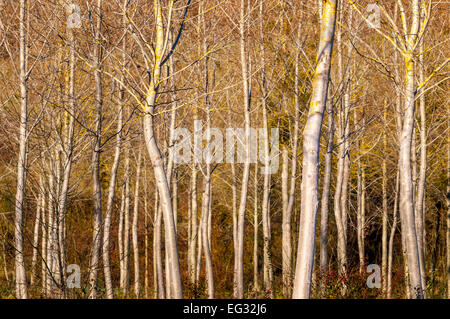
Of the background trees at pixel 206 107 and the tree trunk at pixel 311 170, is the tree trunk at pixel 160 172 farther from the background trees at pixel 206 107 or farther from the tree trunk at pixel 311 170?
the tree trunk at pixel 311 170

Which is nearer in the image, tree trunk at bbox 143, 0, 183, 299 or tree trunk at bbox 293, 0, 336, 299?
tree trunk at bbox 293, 0, 336, 299

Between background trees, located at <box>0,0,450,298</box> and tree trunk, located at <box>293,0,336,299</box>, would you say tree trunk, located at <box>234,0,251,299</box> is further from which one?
tree trunk, located at <box>293,0,336,299</box>

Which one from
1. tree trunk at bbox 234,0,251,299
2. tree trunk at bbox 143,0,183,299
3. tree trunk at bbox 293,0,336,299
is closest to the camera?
tree trunk at bbox 293,0,336,299

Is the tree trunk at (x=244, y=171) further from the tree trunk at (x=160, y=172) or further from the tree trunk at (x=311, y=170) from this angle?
the tree trunk at (x=311, y=170)

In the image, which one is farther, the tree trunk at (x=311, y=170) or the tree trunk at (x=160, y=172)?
the tree trunk at (x=160, y=172)

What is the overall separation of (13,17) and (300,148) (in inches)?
411

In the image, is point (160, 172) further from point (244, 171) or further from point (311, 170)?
point (244, 171)

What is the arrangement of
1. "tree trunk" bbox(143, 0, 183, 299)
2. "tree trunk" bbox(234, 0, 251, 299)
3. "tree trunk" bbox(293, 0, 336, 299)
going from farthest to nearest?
"tree trunk" bbox(234, 0, 251, 299), "tree trunk" bbox(143, 0, 183, 299), "tree trunk" bbox(293, 0, 336, 299)

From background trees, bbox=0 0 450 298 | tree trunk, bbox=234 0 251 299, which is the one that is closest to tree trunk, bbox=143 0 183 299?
background trees, bbox=0 0 450 298

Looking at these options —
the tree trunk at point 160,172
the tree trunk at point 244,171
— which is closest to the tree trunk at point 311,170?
the tree trunk at point 160,172

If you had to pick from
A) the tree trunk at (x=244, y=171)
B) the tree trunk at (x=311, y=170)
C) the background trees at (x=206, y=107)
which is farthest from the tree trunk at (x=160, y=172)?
the tree trunk at (x=244, y=171)

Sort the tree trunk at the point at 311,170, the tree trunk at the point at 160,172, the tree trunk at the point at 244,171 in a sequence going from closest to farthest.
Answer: the tree trunk at the point at 311,170 < the tree trunk at the point at 160,172 < the tree trunk at the point at 244,171

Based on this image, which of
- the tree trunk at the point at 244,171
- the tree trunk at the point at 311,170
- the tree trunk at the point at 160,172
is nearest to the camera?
the tree trunk at the point at 311,170

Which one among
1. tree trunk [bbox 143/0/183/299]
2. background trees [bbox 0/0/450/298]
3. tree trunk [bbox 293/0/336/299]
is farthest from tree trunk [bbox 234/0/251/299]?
tree trunk [bbox 293/0/336/299]
